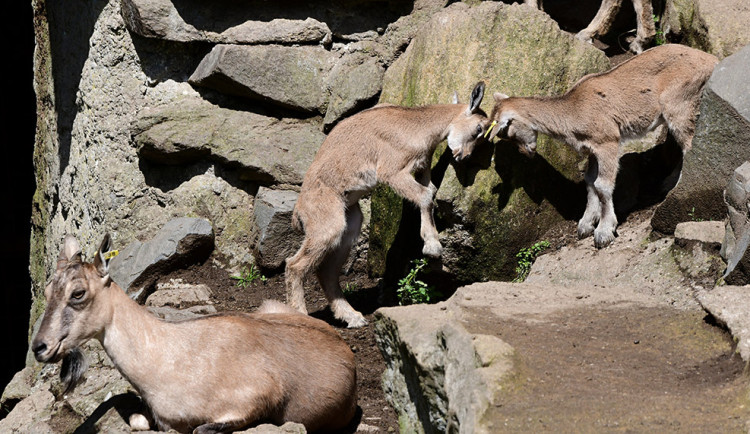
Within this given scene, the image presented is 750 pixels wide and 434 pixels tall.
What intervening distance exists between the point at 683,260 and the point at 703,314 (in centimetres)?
128

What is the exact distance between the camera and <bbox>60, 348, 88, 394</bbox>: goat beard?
18.3ft

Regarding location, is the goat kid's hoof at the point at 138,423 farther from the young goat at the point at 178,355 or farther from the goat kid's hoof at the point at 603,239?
the goat kid's hoof at the point at 603,239

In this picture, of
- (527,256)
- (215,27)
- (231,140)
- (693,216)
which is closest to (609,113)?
(693,216)

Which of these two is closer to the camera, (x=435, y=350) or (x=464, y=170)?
(x=435, y=350)

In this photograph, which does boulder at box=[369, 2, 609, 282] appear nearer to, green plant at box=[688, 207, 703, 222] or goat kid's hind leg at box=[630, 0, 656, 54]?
goat kid's hind leg at box=[630, 0, 656, 54]

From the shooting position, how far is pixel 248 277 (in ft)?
31.4

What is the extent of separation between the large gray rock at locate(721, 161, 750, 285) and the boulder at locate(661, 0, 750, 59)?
252cm

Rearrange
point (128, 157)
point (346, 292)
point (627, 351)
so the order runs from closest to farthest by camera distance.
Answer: point (627, 351), point (346, 292), point (128, 157)

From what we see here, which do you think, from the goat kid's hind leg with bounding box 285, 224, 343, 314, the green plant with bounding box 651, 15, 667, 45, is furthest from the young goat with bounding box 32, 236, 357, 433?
the green plant with bounding box 651, 15, 667, 45

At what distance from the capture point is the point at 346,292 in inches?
358

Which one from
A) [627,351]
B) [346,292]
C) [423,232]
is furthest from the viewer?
[346,292]

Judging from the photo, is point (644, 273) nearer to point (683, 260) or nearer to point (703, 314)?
point (683, 260)

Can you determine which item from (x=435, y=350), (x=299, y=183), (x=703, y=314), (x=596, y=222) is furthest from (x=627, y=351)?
(x=299, y=183)

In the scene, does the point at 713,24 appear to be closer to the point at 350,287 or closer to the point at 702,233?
the point at 702,233
